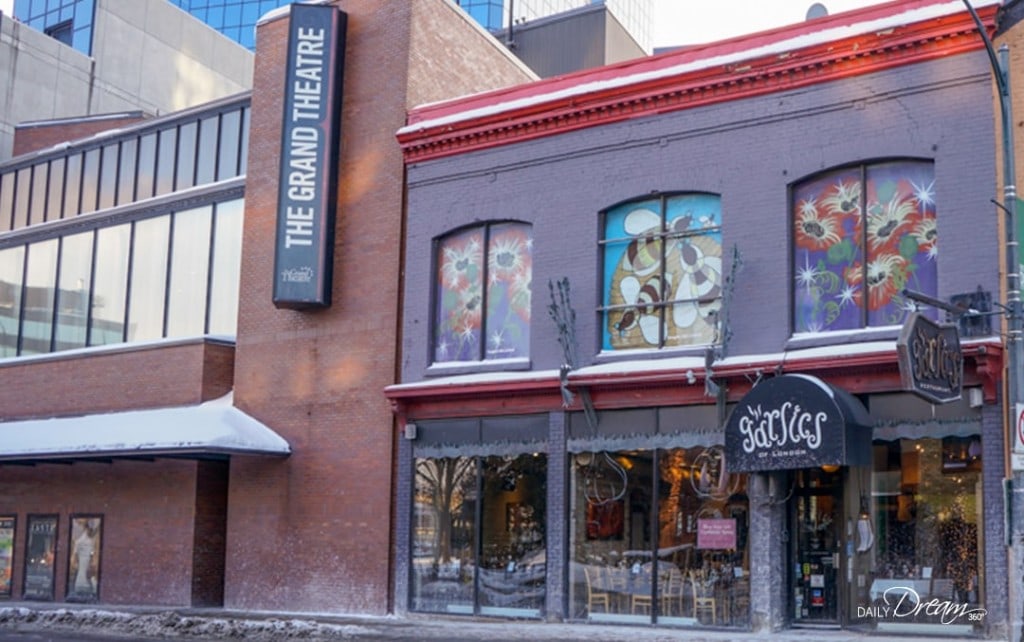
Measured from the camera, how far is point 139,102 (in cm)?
4925

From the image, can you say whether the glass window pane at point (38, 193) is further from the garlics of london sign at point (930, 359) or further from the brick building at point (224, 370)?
the garlics of london sign at point (930, 359)

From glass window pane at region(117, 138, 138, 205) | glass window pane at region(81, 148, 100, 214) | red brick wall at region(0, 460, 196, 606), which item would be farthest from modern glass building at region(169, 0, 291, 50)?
red brick wall at region(0, 460, 196, 606)

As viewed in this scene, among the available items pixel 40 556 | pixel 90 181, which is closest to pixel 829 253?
pixel 40 556

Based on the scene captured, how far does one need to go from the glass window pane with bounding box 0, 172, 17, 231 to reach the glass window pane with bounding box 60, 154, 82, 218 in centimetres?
267

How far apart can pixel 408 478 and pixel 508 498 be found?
2.12m

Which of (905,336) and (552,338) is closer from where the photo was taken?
(905,336)

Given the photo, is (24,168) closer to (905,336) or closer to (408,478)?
(408,478)

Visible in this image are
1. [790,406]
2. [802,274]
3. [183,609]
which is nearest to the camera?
[790,406]

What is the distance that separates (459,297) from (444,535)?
4.41 metres

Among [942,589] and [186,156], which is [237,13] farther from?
[942,589]

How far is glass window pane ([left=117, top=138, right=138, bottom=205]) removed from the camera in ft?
105

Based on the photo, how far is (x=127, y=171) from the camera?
32219 millimetres

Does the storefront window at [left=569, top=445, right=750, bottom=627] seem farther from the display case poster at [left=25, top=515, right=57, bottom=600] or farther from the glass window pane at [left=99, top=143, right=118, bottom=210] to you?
the glass window pane at [left=99, top=143, right=118, bottom=210]

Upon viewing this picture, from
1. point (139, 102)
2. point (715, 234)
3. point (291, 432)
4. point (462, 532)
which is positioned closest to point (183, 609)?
point (291, 432)
